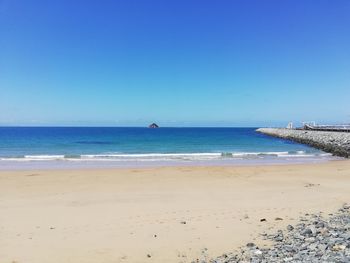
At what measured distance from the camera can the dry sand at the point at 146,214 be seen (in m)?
5.74

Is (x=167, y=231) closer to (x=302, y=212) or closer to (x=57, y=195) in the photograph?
(x=302, y=212)

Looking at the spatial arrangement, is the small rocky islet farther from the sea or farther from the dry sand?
the sea

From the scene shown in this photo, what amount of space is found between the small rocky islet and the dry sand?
1.39 feet

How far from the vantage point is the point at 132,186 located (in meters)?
12.3

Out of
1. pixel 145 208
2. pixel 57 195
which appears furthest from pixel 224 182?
pixel 57 195

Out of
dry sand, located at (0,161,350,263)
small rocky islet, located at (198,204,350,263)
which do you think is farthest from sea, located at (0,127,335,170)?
small rocky islet, located at (198,204,350,263)

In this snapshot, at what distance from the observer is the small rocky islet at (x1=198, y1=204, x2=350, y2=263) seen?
14.7 feet

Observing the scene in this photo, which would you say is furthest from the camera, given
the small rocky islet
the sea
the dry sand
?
the sea

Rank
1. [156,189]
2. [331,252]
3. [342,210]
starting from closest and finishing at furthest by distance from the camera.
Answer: [331,252] < [342,210] < [156,189]

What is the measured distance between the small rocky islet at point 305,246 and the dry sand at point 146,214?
42 cm

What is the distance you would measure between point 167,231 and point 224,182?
22.2ft

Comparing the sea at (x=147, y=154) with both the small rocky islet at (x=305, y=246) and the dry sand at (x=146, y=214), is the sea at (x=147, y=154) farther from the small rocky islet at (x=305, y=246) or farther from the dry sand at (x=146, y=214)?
the small rocky islet at (x=305, y=246)

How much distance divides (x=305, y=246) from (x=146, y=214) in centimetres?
394

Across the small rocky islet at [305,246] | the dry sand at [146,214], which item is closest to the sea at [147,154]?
the dry sand at [146,214]
